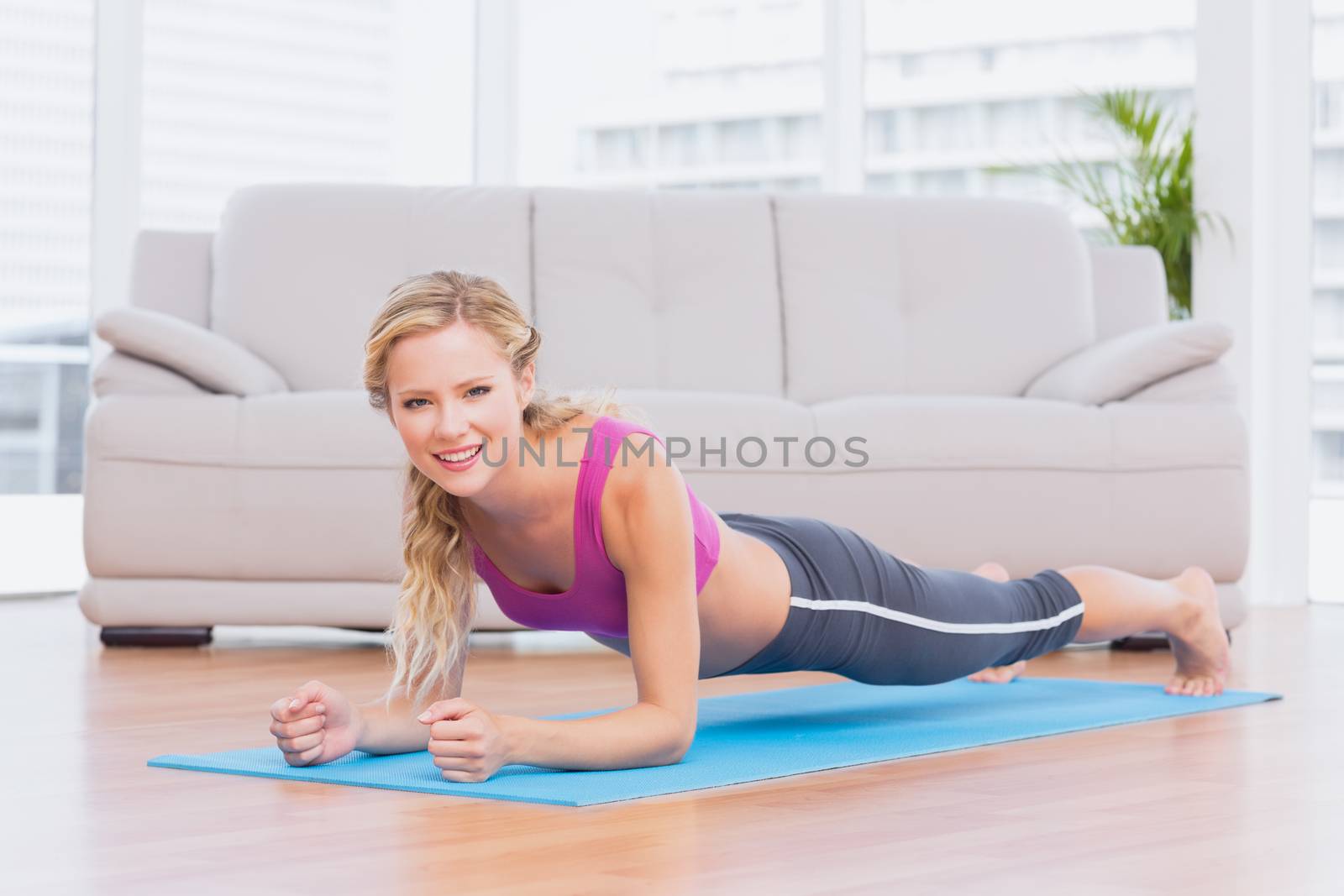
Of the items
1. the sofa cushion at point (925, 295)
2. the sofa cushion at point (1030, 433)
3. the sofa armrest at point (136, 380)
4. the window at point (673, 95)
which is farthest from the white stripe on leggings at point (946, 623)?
the window at point (673, 95)

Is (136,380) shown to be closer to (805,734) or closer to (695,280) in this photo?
(695,280)

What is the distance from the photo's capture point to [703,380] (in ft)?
12.7

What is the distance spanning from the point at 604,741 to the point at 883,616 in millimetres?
A: 570

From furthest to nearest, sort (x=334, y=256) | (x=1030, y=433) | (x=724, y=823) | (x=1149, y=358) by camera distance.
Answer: (x=334, y=256)
(x=1149, y=358)
(x=1030, y=433)
(x=724, y=823)

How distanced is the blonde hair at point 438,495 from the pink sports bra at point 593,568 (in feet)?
0.15

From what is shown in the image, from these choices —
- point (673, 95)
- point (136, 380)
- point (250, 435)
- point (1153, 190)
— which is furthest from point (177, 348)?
point (1153, 190)

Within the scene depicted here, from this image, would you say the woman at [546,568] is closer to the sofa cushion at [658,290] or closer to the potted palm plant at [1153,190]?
the sofa cushion at [658,290]

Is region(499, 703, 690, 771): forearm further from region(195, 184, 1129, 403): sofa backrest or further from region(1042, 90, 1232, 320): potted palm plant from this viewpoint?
region(1042, 90, 1232, 320): potted palm plant

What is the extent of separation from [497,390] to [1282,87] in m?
3.88

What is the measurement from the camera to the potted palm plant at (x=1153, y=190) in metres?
4.81

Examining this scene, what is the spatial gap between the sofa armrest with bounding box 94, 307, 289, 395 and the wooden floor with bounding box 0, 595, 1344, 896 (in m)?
0.99

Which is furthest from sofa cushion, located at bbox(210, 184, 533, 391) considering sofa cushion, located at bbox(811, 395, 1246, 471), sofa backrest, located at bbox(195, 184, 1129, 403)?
sofa cushion, located at bbox(811, 395, 1246, 471)

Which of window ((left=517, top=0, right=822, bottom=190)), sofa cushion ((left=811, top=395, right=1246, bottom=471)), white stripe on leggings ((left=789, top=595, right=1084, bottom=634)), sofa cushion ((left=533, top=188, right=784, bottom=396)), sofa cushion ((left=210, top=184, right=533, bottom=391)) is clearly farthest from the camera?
window ((left=517, top=0, right=822, bottom=190))

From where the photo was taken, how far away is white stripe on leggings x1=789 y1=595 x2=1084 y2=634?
2.09m
